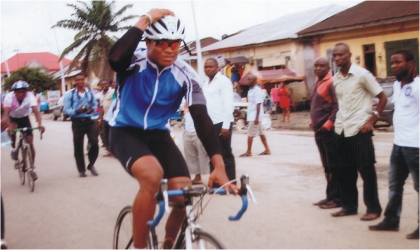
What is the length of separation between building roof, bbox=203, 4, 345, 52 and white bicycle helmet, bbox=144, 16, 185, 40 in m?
26.7

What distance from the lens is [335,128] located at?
657cm

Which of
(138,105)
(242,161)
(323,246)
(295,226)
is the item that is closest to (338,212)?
(295,226)

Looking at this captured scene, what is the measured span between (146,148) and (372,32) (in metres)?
23.6

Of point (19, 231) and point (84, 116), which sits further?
point (84, 116)

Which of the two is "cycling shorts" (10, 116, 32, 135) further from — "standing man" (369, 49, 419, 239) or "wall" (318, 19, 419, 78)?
"wall" (318, 19, 419, 78)

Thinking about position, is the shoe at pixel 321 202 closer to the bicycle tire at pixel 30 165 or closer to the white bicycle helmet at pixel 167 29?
the white bicycle helmet at pixel 167 29

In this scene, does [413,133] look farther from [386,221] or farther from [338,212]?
[338,212]

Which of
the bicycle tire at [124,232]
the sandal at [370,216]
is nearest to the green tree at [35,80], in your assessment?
the sandal at [370,216]

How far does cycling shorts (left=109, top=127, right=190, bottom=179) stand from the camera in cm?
362

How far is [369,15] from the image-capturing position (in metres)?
25.9

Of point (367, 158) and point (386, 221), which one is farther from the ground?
point (367, 158)

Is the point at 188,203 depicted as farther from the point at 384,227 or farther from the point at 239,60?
the point at 239,60

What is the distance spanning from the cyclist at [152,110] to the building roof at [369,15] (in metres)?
21.0

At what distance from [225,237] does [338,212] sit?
147 centimetres
